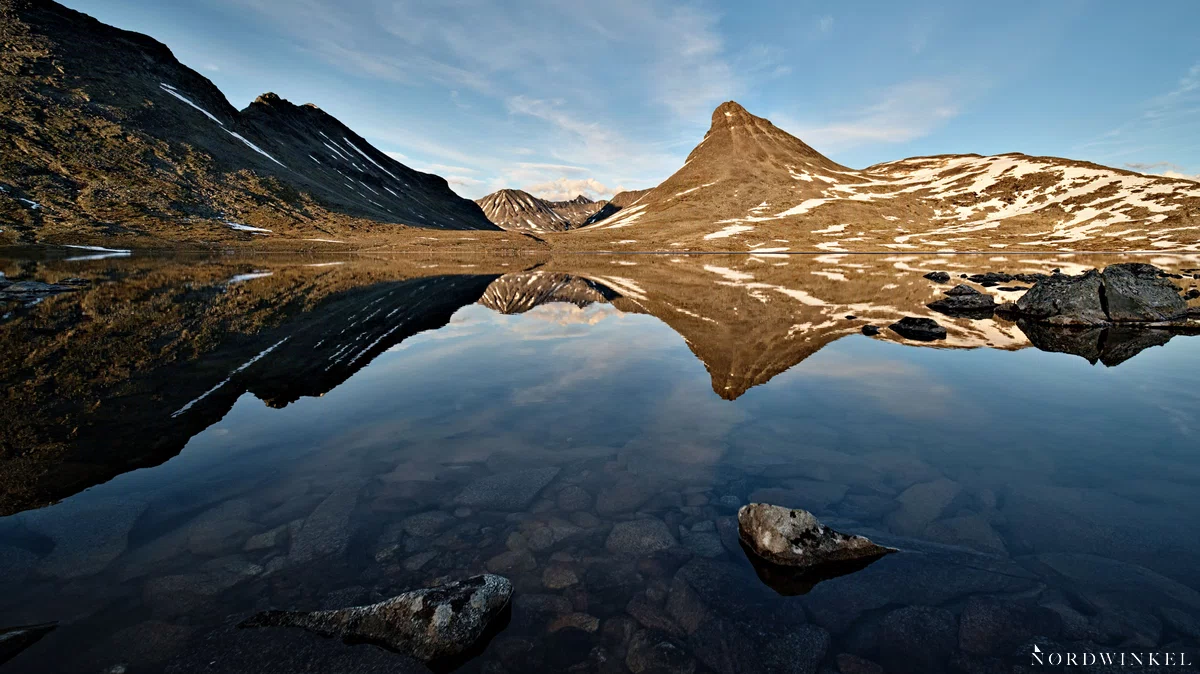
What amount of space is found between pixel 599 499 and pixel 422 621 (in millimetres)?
3761

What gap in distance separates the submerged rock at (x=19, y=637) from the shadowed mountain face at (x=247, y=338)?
13.5 ft

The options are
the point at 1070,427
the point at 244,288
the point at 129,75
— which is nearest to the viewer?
the point at 1070,427

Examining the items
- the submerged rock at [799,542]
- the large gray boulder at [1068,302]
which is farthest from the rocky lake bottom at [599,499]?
the large gray boulder at [1068,302]

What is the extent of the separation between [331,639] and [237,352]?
16915 millimetres

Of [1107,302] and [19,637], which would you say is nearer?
[19,637]

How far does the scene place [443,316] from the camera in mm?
29344

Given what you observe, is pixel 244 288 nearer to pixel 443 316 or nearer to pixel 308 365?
pixel 443 316

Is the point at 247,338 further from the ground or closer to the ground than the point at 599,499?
closer to the ground

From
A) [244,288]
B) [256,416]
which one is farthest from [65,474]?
[244,288]

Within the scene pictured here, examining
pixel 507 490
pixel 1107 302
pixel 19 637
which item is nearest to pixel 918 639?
pixel 507 490

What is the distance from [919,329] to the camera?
78.1 ft

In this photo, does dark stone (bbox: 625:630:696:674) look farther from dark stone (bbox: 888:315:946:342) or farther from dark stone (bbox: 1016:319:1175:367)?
dark stone (bbox: 1016:319:1175:367)

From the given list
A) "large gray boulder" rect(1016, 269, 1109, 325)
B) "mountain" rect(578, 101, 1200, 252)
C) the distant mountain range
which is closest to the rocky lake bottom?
"large gray boulder" rect(1016, 269, 1109, 325)

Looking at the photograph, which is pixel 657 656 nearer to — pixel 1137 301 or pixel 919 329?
pixel 919 329
